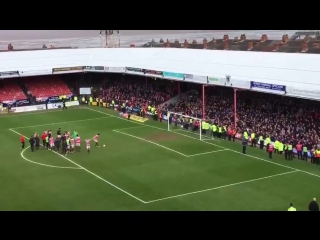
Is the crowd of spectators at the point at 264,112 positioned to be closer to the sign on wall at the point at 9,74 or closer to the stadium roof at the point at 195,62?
the stadium roof at the point at 195,62

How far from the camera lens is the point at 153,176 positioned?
24156mm

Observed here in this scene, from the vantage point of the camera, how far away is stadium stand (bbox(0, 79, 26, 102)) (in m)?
46.2

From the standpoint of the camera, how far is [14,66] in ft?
151

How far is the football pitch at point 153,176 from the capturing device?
20391 mm

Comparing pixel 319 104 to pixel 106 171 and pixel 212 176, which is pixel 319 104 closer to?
pixel 212 176

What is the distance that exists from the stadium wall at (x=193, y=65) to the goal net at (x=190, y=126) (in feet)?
9.81

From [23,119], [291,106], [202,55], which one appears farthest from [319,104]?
[23,119]

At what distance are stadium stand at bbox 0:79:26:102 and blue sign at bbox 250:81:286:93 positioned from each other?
947 inches

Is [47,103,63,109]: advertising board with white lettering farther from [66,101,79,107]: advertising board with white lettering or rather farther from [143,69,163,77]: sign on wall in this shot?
[143,69,163,77]: sign on wall

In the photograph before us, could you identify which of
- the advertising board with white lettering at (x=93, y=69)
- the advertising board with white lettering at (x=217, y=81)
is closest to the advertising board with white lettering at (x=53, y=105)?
the advertising board with white lettering at (x=93, y=69)

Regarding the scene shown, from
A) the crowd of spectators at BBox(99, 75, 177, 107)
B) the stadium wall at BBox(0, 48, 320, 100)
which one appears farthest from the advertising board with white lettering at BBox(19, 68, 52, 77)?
the crowd of spectators at BBox(99, 75, 177, 107)

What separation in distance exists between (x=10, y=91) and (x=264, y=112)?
25.2 metres

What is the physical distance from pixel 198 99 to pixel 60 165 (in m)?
16.7

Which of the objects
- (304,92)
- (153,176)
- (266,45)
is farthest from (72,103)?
(304,92)
